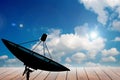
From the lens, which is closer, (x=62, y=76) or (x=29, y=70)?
(x=29, y=70)

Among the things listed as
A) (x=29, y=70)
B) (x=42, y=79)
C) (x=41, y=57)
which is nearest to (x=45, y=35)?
(x=41, y=57)

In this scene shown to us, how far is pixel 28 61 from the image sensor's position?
17.9ft

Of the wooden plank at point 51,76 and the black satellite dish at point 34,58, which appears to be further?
the wooden plank at point 51,76

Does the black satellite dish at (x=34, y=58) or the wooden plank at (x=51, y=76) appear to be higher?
the wooden plank at (x=51, y=76)

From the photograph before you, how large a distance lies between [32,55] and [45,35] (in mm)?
510

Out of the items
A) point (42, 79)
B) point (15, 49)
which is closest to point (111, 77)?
point (42, 79)

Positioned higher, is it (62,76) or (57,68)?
(62,76)

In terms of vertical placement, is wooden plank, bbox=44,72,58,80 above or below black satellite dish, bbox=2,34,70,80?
above

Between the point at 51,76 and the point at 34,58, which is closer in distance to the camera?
the point at 34,58

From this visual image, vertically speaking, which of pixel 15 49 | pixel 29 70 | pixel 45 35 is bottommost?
pixel 29 70

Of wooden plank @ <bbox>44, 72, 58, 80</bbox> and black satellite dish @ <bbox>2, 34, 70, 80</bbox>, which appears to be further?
wooden plank @ <bbox>44, 72, 58, 80</bbox>

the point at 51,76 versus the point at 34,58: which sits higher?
the point at 51,76

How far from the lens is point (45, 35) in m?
5.45

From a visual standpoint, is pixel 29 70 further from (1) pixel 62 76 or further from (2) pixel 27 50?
(1) pixel 62 76
